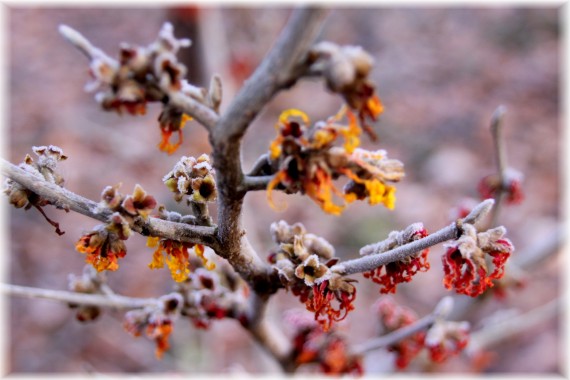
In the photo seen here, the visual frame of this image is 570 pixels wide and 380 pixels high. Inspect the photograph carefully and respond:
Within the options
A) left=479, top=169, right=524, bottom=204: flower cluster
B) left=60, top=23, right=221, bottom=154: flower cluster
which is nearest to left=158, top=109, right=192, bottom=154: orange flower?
left=60, top=23, right=221, bottom=154: flower cluster

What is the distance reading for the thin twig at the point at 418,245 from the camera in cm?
85

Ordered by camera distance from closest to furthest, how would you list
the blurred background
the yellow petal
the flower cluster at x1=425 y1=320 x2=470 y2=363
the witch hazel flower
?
the yellow petal, the flower cluster at x1=425 y1=320 x2=470 y2=363, the witch hazel flower, the blurred background

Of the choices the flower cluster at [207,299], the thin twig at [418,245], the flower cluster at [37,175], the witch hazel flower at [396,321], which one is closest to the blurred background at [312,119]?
the witch hazel flower at [396,321]

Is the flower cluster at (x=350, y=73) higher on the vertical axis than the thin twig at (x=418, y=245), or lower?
higher

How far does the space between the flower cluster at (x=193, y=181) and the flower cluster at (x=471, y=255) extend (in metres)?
0.40

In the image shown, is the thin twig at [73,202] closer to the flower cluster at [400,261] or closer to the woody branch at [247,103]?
the woody branch at [247,103]

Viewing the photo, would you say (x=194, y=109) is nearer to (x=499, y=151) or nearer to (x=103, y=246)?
(x=103, y=246)

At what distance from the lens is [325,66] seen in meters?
0.72

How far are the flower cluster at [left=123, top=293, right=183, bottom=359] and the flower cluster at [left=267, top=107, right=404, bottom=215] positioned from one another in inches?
22.1

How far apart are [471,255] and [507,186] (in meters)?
0.75

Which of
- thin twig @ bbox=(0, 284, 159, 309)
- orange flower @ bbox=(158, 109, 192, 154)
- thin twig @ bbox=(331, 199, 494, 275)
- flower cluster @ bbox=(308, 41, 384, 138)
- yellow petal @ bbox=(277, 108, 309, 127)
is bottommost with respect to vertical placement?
thin twig @ bbox=(331, 199, 494, 275)

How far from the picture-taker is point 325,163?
2.64 ft

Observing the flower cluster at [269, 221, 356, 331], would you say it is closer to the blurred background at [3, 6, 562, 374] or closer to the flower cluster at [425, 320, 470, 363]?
the flower cluster at [425, 320, 470, 363]

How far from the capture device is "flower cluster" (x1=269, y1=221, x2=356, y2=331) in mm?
967
